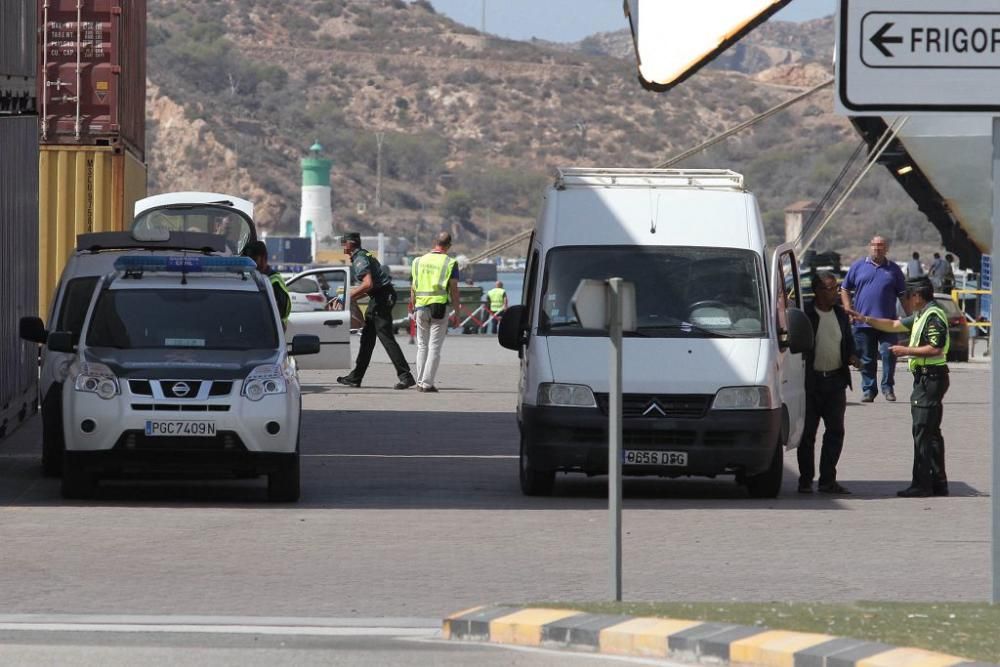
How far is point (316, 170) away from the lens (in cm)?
17675

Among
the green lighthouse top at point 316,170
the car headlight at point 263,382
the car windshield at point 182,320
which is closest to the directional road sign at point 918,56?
the car headlight at point 263,382

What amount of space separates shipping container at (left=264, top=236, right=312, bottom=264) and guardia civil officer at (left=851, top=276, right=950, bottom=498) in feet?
477

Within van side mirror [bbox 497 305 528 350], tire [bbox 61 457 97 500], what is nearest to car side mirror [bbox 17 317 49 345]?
tire [bbox 61 457 97 500]

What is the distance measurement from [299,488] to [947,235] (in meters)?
32.8

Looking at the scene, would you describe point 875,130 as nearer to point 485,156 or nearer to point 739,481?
point 739,481

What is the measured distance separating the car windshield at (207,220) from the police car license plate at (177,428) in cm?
1326

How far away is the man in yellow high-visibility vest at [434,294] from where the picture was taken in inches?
987

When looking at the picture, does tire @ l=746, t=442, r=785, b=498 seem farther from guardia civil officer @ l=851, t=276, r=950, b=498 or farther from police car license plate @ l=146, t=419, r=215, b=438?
police car license plate @ l=146, t=419, r=215, b=438

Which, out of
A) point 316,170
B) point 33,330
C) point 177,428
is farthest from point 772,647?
point 316,170

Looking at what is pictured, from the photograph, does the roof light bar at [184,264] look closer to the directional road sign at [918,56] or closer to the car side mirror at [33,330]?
the car side mirror at [33,330]

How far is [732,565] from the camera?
1165cm

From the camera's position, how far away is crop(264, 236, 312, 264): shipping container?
160 m

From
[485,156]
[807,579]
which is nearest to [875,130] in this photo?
[807,579]

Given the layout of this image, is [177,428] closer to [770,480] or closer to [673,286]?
[673,286]
